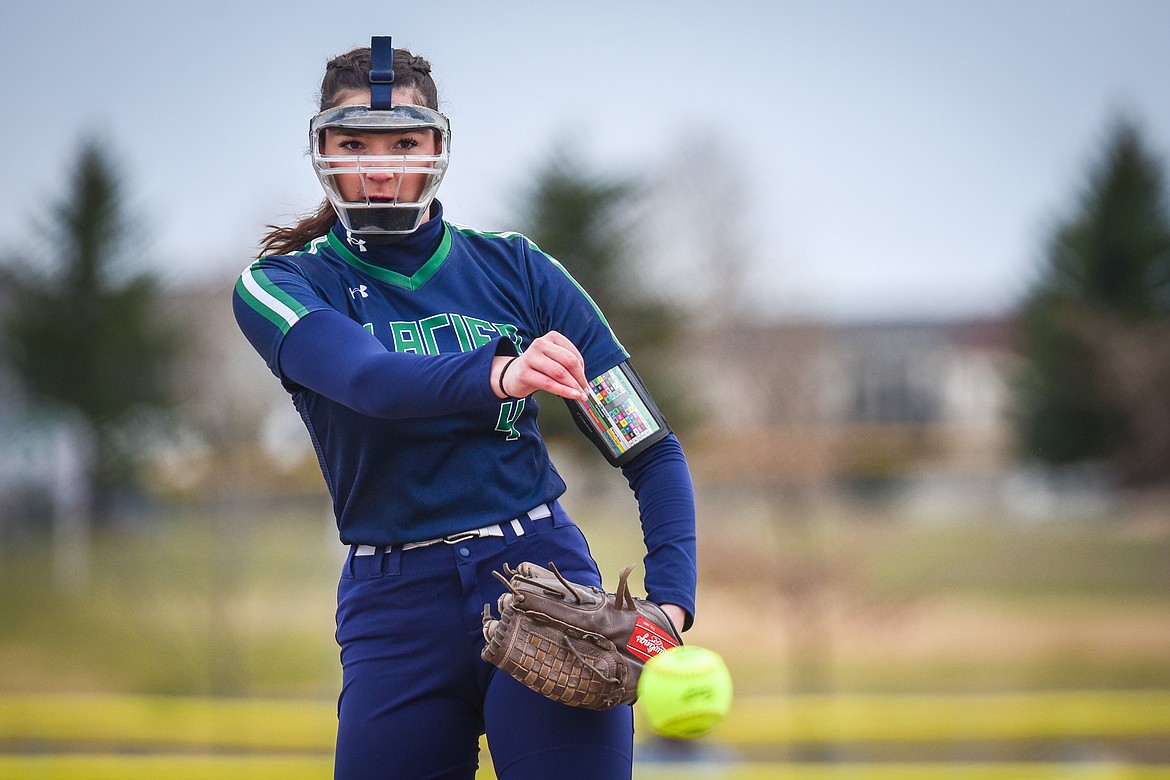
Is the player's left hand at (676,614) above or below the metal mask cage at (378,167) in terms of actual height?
below

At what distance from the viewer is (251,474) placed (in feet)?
45.2

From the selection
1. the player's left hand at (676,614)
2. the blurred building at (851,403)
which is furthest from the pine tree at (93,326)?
the player's left hand at (676,614)

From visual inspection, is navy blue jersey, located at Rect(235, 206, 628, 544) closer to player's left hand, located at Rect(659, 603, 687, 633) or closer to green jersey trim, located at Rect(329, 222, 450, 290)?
green jersey trim, located at Rect(329, 222, 450, 290)

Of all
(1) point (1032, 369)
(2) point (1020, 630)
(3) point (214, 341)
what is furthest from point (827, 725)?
(1) point (1032, 369)

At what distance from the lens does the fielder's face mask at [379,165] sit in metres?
2.15

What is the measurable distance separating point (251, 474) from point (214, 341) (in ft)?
19.7

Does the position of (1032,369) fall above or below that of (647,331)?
above

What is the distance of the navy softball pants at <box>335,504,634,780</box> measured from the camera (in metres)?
2.00

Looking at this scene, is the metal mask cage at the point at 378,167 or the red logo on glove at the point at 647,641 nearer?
the red logo on glove at the point at 647,641

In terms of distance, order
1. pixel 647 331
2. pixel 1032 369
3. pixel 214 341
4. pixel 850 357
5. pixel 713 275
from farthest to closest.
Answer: pixel 850 357
pixel 1032 369
pixel 713 275
pixel 214 341
pixel 647 331

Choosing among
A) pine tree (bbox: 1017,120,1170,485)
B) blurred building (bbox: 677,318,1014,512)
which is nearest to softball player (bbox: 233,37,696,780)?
blurred building (bbox: 677,318,1014,512)

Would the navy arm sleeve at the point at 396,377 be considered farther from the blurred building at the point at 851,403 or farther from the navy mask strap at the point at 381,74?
the blurred building at the point at 851,403

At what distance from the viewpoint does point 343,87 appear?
2.26 m

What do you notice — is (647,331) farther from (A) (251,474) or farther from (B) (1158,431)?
(B) (1158,431)
